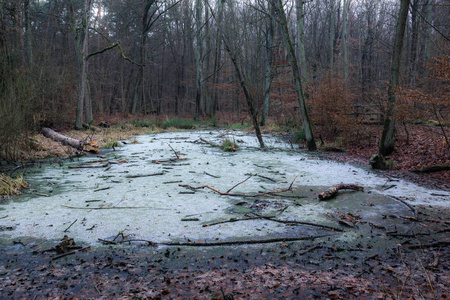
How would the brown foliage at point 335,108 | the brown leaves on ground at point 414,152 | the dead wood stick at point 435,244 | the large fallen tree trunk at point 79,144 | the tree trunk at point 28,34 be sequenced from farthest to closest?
the tree trunk at point 28,34, the brown foliage at point 335,108, the large fallen tree trunk at point 79,144, the brown leaves on ground at point 414,152, the dead wood stick at point 435,244

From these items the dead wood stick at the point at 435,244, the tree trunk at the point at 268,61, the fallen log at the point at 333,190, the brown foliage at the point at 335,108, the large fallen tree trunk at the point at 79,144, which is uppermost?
the tree trunk at the point at 268,61

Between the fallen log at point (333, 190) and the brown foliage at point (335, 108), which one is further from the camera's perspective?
the brown foliage at point (335, 108)

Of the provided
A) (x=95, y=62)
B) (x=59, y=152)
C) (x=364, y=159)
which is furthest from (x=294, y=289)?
(x=95, y=62)

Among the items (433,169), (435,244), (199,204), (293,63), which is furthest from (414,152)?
(199,204)

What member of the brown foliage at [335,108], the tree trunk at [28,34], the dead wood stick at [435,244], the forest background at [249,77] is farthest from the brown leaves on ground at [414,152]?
the tree trunk at [28,34]

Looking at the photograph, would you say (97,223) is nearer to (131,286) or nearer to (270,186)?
(131,286)

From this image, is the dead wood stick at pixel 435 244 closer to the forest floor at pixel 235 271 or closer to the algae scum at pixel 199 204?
the forest floor at pixel 235 271

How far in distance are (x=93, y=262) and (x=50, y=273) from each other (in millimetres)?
335

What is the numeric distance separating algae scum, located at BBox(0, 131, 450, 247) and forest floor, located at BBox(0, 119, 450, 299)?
0.26 meters

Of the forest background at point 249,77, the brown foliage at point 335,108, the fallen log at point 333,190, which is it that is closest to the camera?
the fallen log at point 333,190

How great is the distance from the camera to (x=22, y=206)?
4.25m

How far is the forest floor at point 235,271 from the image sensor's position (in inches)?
87.9

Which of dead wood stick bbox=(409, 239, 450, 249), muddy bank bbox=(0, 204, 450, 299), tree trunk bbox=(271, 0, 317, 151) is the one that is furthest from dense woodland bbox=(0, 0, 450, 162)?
muddy bank bbox=(0, 204, 450, 299)

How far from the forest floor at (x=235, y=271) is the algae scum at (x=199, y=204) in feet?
0.85
